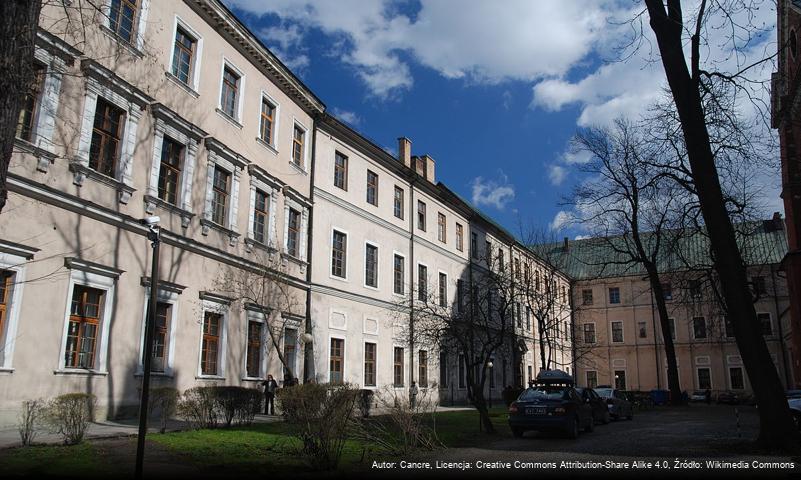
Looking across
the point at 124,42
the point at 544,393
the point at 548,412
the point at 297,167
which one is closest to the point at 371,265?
the point at 297,167

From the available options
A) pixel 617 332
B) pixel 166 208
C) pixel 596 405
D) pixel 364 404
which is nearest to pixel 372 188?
pixel 166 208

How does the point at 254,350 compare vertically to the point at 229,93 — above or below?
below

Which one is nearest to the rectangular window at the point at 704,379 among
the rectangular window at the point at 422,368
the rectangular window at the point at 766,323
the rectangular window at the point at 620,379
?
the rectangular window at the point at 766,323

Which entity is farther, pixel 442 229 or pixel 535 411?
pixel 442 229

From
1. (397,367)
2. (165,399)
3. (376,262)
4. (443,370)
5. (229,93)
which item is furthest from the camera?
(443,370)

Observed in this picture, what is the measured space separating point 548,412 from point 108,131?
14148mm

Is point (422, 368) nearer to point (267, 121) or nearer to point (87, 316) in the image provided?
point (267, 121)

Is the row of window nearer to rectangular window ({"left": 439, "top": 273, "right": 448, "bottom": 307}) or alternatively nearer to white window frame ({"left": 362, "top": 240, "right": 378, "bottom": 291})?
rectangular window ({"left": 439, "top": 273, "right": 448, "bottom": 307})

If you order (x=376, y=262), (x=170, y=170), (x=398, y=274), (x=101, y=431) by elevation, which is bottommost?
(x=101, y=431)

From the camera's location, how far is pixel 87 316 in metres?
15.5

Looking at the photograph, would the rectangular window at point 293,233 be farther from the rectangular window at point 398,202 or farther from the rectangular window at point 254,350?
the rectangular window at point 398,202

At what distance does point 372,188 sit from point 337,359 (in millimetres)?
9402

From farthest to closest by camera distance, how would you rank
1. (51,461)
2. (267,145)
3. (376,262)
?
(376,262) < (267,145) < (51,461)

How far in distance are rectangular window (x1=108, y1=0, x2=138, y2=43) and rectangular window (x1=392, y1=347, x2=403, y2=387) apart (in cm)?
1959
